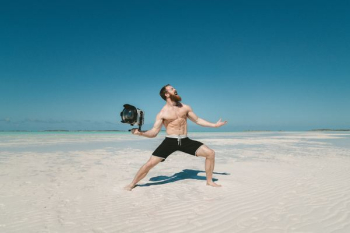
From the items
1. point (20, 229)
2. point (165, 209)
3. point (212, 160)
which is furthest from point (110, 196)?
point (212, 160)

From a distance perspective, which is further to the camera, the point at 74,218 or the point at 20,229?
the point at 74,218

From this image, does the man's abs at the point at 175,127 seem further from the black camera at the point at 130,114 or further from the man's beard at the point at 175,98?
the black camera at the point at 130,114

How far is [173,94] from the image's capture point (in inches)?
199

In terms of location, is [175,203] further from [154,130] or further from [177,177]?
[177,177]

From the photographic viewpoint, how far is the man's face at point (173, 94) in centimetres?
506

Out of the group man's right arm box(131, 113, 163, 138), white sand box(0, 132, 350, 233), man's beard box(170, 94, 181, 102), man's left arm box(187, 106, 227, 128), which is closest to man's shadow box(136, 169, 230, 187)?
white sand box(0, 132, 350, 233)

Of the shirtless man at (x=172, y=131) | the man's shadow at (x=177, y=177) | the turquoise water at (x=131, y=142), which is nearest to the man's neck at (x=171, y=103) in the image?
the shirtless man at (x=172, y=131)

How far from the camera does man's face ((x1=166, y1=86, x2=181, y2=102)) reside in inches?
199

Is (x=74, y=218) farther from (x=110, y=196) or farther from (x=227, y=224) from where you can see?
(x=227, y=224)

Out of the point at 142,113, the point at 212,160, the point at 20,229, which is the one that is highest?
the point at 142,113

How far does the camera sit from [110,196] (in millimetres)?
4816

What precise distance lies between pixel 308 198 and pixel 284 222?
1.53 m

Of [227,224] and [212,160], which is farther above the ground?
[212,160]

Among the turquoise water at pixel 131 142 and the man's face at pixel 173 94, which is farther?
the turquoise water at pixel 131 142
